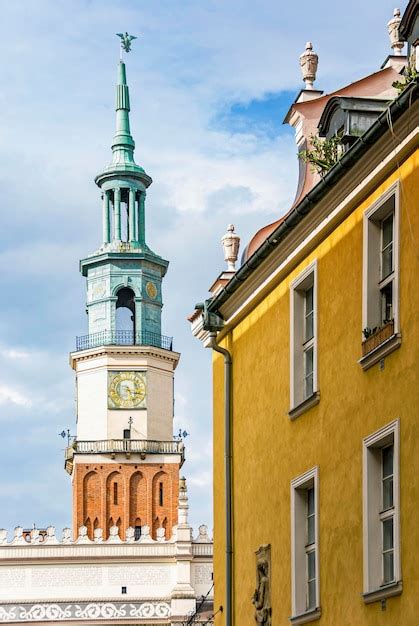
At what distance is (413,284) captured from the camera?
1641 centimetres

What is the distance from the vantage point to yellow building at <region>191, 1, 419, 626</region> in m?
16.6

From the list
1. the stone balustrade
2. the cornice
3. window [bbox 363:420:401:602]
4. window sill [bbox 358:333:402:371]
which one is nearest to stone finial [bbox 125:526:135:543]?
the stone balustrade

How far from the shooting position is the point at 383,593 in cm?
1652

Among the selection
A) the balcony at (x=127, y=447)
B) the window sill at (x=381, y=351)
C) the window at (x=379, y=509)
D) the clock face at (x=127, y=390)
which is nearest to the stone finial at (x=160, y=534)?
the balcony at (x=127, y=447)

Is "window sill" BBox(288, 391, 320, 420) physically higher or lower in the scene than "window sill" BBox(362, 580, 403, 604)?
higher

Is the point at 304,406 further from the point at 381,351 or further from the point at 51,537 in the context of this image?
the point at 51,537

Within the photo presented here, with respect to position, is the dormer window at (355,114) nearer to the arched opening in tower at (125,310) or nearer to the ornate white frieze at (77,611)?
the ornate white frieze at (77,611)

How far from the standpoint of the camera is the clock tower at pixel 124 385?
3524 inches

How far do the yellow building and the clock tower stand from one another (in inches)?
2578

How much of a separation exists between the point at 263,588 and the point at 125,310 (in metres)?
72.9

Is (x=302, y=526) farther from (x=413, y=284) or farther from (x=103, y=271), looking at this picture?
(x=103, y=271)

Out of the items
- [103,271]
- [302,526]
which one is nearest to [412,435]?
[302,526]

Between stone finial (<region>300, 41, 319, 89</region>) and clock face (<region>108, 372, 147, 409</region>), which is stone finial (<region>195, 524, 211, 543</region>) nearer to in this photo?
clock face (<region>108, 372, 147, 409</region>)

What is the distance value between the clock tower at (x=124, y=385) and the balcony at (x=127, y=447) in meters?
0.05
